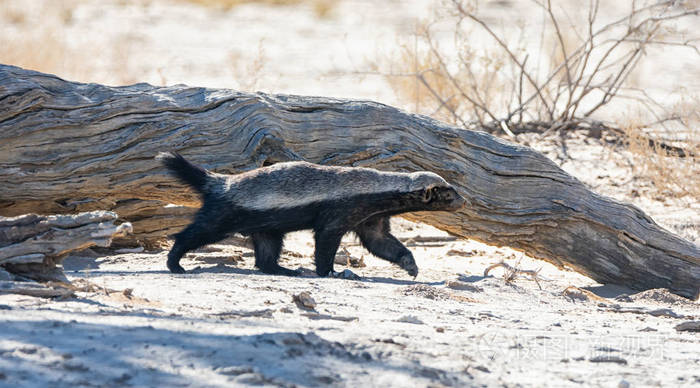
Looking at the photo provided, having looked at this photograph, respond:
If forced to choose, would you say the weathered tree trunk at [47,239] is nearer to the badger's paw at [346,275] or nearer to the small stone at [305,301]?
the small stone at [305,301]

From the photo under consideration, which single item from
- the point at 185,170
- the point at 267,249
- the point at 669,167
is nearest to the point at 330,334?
the point at 185,170

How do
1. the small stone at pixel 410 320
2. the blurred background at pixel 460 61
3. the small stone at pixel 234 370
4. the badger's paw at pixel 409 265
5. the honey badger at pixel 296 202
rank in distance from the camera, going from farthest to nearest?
the blurred background at pixel 460 61 < the badger's paw at pixel 409 265 < the honey badger at pixel 296 202 < the small stone at pixel 410 320 < the small stone at pixel 234 370

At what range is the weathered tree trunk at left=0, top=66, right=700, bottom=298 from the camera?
6.07m

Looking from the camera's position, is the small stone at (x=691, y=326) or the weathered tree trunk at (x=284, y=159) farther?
the weathered tree trunk at (x=284, y=159)

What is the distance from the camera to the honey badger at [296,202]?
19.3 feet

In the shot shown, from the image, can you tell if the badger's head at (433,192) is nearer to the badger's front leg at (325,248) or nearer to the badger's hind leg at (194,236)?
the badger's front leg at (325,248)

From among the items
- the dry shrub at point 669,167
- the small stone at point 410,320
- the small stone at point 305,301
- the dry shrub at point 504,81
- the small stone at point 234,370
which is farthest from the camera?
the dry shrub at point 504,81

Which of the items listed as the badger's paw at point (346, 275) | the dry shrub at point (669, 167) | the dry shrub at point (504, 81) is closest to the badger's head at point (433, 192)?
the badger's paw at point (346, 275)

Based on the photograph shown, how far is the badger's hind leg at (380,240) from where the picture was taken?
6645 mm

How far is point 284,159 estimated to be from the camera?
642cm

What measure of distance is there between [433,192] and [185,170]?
6.40 ft

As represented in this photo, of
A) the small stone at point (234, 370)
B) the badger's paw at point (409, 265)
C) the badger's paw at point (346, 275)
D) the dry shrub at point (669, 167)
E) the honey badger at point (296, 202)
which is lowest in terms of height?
the badger's paw at point (346, 275)

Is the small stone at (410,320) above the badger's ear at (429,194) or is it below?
below

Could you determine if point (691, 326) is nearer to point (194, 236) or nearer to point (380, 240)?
point (380, 240)
